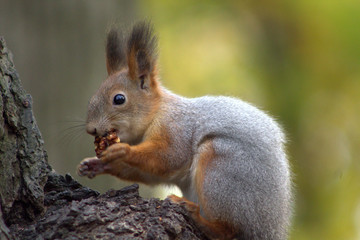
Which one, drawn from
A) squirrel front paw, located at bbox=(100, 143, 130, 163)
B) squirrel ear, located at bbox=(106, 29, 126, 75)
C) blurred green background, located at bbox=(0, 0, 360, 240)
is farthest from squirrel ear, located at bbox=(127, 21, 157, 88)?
squirrel front paw, located at bbox=(100, 143, 130, 163)

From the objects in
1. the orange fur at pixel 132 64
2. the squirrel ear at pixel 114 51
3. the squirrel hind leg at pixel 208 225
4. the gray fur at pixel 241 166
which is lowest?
the squirrel hind leg at pixel 208 225

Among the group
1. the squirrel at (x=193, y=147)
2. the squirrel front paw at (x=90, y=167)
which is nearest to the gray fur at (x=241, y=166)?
the squirrel at (x=193, y=147)

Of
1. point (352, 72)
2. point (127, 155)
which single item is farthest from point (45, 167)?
point (352, 72)

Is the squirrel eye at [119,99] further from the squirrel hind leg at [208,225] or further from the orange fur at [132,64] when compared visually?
the squirrel hind leg at [208,225]

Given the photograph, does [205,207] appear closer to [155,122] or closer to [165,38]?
[155,122]

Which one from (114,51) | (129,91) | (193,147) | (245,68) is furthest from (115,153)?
(245,68)

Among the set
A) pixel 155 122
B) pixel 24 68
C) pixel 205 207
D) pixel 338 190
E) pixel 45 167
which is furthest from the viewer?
pixel 338 190

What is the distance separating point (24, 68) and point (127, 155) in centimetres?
110

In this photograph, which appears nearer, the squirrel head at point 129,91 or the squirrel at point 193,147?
the squirrel at point 193,147

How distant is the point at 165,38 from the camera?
17.4 ft

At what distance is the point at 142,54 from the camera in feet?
9.44

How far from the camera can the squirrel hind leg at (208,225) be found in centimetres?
220

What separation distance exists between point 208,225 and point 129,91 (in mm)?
995

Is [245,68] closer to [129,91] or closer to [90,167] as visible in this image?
[129,91]
